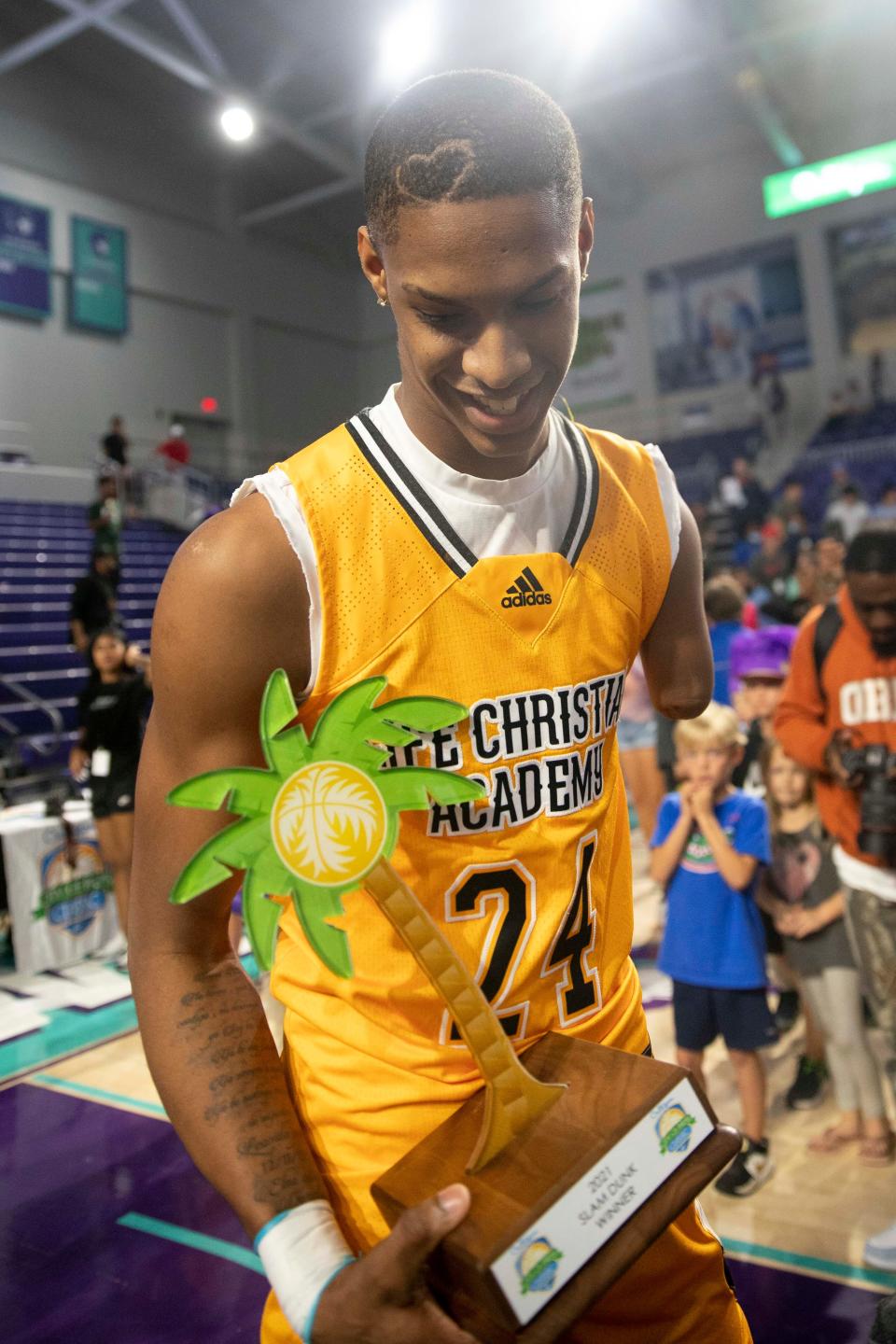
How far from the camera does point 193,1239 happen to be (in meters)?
2.86

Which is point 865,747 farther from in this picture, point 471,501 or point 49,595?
point 49,595

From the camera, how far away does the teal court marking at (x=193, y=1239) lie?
2758mm

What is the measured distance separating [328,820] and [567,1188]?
1.05 feet

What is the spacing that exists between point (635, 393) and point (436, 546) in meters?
16.9

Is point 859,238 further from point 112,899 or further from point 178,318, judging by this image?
point 112,899

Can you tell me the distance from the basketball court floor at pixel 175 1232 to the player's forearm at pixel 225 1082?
1.84 metres

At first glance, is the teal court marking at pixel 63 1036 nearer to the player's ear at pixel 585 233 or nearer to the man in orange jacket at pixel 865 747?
the man in orange jacket at pixel 865 747

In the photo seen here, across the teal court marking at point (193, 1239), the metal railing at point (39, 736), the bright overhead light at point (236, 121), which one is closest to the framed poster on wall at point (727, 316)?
the bright overhead light at point (236, 121)

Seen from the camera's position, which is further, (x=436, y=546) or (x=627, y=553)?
(x=627, y=553)

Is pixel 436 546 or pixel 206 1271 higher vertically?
pixel 436 546

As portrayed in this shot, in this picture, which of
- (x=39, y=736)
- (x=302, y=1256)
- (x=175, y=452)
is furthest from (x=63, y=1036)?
(x=175, y=452)

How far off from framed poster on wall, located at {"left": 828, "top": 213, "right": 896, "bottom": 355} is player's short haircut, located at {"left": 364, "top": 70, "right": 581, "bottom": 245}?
15.8 m

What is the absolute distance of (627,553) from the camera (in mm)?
1133

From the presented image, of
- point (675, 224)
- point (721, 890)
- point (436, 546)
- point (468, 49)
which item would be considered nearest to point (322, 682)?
point (436, 546)
